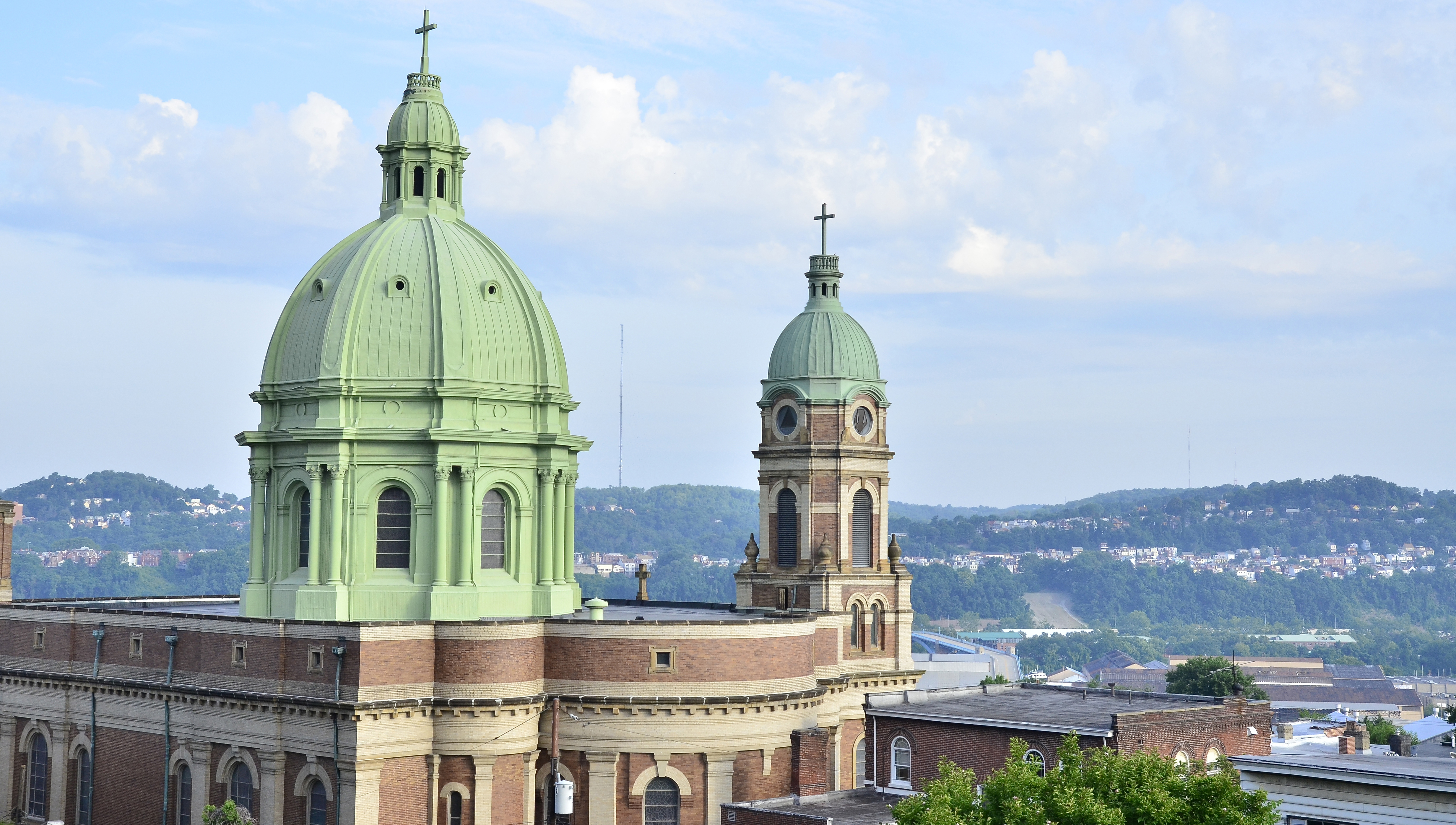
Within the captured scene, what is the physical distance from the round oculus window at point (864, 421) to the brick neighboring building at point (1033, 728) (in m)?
17.8

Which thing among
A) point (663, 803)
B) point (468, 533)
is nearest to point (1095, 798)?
point (663, 803)

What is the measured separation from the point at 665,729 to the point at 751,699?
318 centimetres

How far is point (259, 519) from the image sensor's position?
67.2 metres

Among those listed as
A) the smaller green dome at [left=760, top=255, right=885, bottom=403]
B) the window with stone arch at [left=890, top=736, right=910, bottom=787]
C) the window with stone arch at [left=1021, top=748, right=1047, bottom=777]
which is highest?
the smaller green dome at [left=760, top=255, right=885, bottom=403]

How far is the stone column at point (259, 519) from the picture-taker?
219ft

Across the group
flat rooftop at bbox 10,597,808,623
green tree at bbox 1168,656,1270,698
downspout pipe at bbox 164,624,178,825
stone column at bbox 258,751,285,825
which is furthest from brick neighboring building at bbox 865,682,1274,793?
green tree at bbox 1168,656,1270,698

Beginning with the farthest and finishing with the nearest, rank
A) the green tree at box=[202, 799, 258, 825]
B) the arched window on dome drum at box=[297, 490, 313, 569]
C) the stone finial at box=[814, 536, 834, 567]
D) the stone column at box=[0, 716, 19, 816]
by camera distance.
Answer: the stone finial at box=[814, 536, 834, 567] → the stone column at box=[0, 716, 19, 816] → the arched window on dome drum at box=[297, 490, 313, 569] → the green tree at box=[202, 799, 258, 825]

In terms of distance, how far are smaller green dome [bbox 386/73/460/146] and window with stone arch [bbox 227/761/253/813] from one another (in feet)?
82.0

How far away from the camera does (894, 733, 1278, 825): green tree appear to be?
132 ft

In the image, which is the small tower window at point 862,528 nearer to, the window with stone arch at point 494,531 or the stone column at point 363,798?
the window with stone arch at point 494,531

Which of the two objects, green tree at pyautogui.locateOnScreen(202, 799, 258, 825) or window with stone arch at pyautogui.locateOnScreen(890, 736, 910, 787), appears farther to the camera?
window with stone arch at pyautogui.locateOnScreen(890, 736, 910, 787)

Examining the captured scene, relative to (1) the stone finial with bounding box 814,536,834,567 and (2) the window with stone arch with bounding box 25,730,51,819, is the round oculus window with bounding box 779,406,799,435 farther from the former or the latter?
(2) the window with stone arch with bounding box 25,730,51,819

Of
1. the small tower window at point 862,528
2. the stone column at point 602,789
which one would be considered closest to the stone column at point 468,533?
the stone column at point 602,789

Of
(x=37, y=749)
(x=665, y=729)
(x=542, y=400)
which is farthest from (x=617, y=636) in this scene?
(x=37, y=749)
